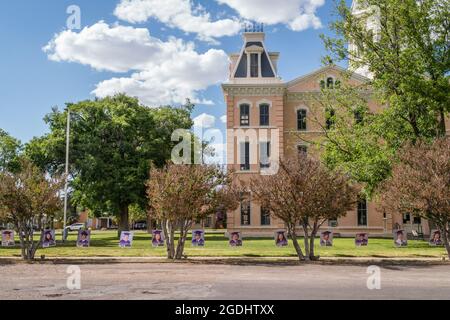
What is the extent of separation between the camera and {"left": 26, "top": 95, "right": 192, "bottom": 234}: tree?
1571 inches

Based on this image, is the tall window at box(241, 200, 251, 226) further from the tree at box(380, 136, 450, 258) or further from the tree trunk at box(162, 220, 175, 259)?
the tree at box(380, 136, 450, 258)

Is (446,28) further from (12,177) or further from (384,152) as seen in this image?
(12,177)

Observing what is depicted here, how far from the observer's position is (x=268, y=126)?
41344mm

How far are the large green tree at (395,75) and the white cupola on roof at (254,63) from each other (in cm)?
1314

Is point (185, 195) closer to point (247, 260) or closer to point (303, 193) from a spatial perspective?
point (247, 260)

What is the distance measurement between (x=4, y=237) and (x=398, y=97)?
22.9 metres

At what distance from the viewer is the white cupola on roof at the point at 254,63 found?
41.5 m

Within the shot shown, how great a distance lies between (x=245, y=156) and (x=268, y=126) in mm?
3313

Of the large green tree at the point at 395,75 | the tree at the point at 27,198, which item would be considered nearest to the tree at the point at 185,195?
the tree at the point at 27,198

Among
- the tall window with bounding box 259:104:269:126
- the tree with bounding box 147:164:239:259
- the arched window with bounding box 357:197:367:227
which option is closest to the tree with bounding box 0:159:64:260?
the tree with bounding box 147:164:239:259

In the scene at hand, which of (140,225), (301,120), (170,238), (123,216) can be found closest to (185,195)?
(170,238)

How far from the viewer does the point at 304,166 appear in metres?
20.1
